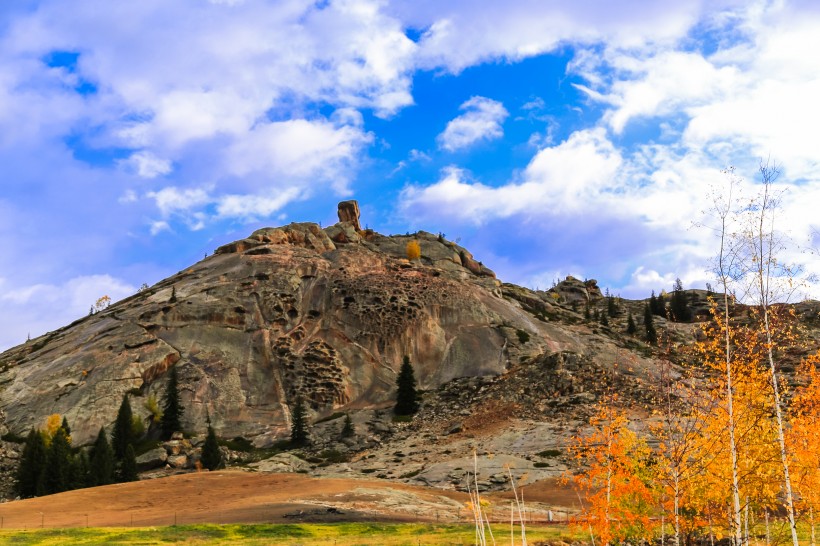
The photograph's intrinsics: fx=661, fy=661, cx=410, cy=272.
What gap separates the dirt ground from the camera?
57750mm

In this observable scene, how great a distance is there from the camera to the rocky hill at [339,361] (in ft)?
315

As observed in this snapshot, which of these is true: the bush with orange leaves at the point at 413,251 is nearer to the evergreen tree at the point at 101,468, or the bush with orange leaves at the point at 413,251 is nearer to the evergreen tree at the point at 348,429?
the evergreen tree at the point at 348,429

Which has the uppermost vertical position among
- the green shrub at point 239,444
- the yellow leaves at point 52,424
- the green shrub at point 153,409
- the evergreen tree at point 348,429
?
the green shrub at point 153,409

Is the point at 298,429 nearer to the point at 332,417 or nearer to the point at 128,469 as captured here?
the point at 332,417

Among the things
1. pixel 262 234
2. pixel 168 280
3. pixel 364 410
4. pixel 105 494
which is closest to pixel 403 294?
pixel 364 410

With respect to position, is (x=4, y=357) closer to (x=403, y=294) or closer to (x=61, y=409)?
(x=61, y=409)

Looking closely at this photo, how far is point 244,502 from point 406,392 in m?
49.0

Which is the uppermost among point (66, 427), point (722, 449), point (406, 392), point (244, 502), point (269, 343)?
point (269, 343)

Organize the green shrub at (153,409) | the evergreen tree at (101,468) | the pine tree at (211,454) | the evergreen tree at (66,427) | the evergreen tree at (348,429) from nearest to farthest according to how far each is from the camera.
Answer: the evergreen tree at (101,468)
the pine tree at (211,454)
the evergreen tree at (66,427)
the evergreen tree at (348,429)
the green shrub at (153,409)

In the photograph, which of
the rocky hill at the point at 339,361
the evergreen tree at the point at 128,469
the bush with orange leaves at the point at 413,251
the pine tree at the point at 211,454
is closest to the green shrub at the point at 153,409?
the rocky hill at the point at 339,361

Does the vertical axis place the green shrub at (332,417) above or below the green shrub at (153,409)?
below

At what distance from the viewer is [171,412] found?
10412 centimetres

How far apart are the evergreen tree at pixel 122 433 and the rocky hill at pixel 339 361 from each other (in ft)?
17.6

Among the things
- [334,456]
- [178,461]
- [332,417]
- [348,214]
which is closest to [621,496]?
[334,456]
